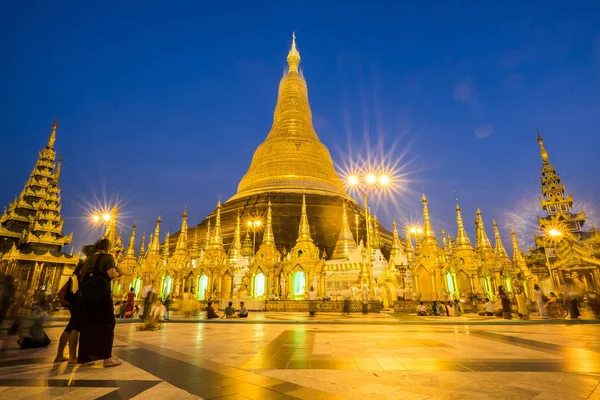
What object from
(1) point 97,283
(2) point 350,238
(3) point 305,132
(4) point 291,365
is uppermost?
(3) point 305,132

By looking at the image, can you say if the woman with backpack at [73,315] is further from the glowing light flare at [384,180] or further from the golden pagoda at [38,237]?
the golden pagoda at [38,237]

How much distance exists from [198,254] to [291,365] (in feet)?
106

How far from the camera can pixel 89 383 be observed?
154 inches

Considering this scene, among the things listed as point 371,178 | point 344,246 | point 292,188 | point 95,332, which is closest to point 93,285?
point 95,332

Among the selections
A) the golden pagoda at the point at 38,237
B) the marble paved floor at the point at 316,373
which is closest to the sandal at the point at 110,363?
the marble paved floor at the point at 316,373

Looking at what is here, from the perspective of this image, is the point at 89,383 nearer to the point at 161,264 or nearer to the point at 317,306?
the point at 317,306

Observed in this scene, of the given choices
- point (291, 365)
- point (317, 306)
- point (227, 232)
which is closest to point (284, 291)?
point (317, 306)

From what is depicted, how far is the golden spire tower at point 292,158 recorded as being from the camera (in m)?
47.8

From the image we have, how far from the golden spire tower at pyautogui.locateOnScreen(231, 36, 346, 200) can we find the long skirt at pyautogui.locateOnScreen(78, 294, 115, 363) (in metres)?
40.5

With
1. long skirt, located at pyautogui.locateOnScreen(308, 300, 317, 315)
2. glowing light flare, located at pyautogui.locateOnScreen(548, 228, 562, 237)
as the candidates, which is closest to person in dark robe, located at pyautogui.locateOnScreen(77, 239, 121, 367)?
long skirt, located at pyautogui.locateOnScreen(308, 300, 317, 315)

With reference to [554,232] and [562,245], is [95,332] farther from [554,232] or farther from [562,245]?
[554,232]

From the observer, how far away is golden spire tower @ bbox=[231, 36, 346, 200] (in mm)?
47750

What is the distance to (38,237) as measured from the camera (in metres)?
35.5

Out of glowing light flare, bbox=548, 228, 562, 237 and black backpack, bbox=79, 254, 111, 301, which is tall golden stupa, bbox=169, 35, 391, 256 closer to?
glowing light flare, bbox=548, 228, 562, 237
